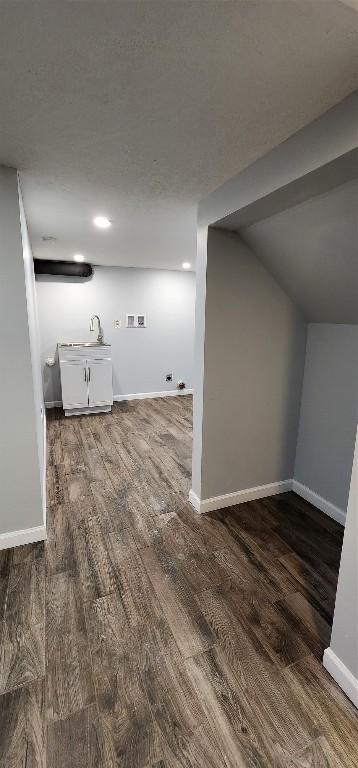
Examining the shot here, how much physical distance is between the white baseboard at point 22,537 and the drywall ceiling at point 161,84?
2.14 metres

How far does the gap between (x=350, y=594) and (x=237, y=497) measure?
1.30 metres

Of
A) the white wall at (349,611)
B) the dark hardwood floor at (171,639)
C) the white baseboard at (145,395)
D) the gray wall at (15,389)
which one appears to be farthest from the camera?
the white baseboard at (145,395)

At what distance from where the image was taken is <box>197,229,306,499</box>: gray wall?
6.82 ft

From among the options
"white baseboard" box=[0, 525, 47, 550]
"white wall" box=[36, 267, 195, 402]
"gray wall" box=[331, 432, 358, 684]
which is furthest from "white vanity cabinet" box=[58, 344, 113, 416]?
"gray wall" box=[331, 432, 358, 684]

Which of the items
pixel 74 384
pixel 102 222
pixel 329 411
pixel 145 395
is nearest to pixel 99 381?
pixel 74 384

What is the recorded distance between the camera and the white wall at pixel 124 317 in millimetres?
4664

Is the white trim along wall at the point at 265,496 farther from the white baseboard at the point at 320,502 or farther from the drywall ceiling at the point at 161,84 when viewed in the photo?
the drywall ceiling at the point at 161,84

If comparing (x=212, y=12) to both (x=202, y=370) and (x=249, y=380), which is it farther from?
(x=249, y=380)

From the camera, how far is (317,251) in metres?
1.73

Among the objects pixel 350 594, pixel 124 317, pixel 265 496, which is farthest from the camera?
pixel 124 317

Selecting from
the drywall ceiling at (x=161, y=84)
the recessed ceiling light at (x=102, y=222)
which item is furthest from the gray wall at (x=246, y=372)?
the recessed ceiling light at (x=102, y=222)

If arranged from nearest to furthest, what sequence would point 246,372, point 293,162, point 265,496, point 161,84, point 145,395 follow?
point 161,84 < point 293,162 < point 246,372 < point 265,496 < point 145,395

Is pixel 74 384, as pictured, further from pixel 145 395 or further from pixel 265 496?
pixel 265 496

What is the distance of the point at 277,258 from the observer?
202 cm
